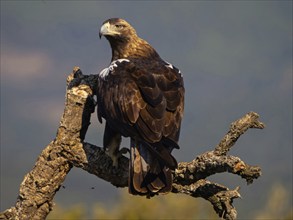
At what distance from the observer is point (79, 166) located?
449 inches

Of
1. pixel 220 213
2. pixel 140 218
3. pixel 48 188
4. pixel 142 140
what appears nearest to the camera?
pixel 142 140

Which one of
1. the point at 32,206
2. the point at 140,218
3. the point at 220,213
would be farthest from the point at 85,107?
the point at 140,218

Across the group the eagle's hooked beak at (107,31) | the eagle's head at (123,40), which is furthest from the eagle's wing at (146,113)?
the eagle's hooked beak at (107,31)

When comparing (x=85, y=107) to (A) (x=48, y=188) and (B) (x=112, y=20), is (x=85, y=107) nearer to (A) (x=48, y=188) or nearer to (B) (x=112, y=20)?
(A) (x=48, y=188)

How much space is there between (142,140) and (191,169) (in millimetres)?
893

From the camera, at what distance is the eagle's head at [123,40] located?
13.3 meters

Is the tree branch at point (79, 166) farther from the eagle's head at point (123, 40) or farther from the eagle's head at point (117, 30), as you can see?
the eagle's head at point (117, 30)

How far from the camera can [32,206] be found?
37.9 ft

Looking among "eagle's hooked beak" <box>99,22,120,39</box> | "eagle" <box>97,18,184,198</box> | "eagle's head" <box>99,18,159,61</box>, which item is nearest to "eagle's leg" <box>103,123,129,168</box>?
"eagle" <box>97,18,184,198</box>

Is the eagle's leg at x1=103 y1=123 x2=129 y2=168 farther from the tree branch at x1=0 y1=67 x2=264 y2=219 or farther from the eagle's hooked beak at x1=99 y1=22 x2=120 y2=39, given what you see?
the eagle's hooked beak at x1=99 y1=22 x2=120 y2=39

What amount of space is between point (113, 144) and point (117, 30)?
3251mm

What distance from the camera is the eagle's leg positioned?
1101 centimetres

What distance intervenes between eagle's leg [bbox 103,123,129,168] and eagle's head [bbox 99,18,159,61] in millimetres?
2286

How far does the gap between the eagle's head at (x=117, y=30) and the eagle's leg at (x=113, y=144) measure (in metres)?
2.60
